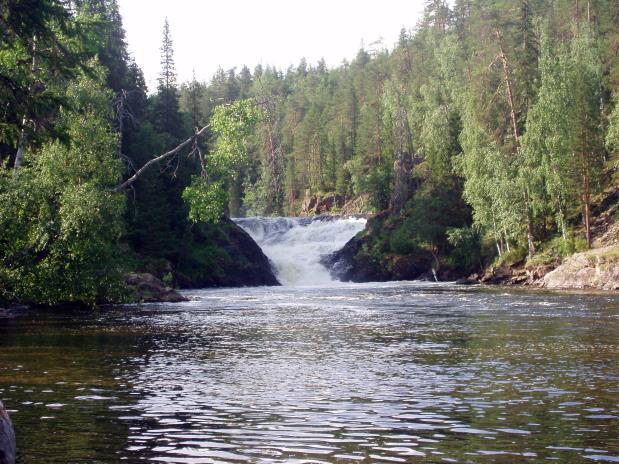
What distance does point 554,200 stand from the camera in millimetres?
51906

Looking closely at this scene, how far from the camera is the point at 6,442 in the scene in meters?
8.28

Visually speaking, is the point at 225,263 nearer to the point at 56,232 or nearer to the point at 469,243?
the point at 469,243

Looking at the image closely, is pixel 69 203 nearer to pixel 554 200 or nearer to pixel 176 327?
pixel 176 327

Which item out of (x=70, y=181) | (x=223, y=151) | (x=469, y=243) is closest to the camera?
(x=70, y=181)

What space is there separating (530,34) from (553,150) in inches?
620

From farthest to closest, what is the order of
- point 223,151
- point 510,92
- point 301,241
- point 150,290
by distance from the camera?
point 301,241, point 510,92, point 150,290, point 223,151

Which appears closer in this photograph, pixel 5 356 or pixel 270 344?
pixel 5 356

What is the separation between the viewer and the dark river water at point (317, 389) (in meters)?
9.59

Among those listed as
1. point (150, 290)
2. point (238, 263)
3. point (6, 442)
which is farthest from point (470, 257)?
point (6, 442)

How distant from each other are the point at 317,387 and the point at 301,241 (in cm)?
5801

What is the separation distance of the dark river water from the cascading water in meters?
36.9

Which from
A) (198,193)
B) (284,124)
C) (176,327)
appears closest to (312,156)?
(284,124)

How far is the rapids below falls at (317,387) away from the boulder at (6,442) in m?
0.65

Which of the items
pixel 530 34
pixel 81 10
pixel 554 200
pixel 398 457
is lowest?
pixel 398 457
